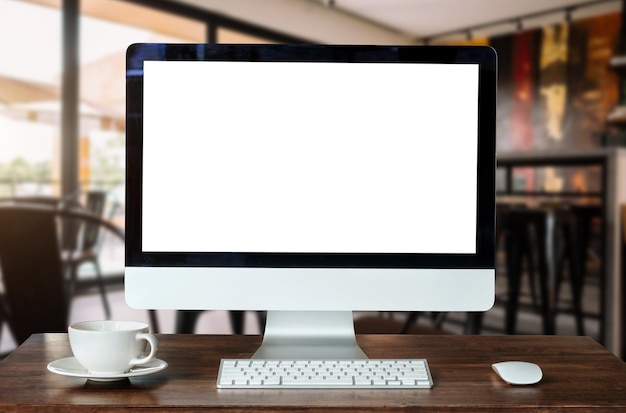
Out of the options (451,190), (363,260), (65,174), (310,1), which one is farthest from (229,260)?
(310,1)

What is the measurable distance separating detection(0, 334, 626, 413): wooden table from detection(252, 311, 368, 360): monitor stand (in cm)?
5

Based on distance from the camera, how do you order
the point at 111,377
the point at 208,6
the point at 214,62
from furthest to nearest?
the point at 208,6
the point at 214,62
the point at 111,377

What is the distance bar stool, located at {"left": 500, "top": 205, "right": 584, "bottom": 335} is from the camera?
2549mm

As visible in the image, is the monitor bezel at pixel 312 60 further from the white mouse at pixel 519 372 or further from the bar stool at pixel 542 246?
the bar stool at pixel 542 246

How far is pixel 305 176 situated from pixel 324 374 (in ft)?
0.94

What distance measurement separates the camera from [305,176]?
2.92ft

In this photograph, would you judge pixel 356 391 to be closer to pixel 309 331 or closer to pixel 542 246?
pixel 309 331

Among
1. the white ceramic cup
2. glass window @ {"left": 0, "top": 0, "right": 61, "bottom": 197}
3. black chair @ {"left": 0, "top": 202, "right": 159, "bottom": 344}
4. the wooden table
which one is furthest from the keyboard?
glass window @ {"left": 0, "top": 0, "right": 61, "bottom": 197}

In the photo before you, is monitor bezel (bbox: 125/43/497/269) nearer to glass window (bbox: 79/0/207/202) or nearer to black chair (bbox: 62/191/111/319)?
black chair (bbox: 62/191/111/319)

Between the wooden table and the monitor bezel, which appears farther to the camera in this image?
the monitor bezel

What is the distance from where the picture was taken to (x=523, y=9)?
6105 mm

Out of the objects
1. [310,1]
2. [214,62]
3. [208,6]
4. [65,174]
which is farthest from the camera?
[310,1]

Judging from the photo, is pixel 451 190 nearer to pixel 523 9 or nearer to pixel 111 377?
pixel 111 377

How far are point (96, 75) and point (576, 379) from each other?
4331 mm
